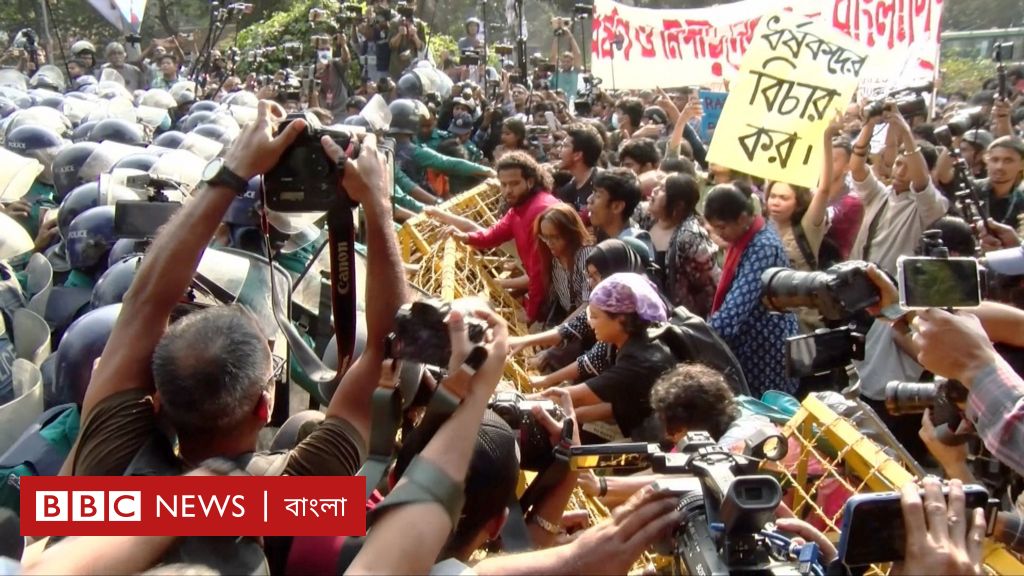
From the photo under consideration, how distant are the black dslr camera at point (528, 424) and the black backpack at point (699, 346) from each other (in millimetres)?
1086

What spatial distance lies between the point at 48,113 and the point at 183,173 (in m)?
4.61

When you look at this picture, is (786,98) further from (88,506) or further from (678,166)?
(88,506)

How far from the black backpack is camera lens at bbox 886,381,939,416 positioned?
1023mm

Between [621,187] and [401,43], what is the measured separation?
1062cm

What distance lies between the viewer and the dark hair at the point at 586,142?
6359mm

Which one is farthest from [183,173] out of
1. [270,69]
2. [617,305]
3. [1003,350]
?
[270,69]

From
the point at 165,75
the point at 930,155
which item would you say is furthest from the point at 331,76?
the point at 930,155

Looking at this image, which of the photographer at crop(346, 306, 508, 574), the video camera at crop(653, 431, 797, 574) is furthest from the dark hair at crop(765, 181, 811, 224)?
the photographer at crop(346, 306, 508, 574)

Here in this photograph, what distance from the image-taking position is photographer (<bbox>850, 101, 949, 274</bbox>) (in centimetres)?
521

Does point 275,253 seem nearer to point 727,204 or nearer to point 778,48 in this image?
point 727,204

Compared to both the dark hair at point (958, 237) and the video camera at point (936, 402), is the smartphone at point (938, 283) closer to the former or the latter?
the video camera at point (936, 402)

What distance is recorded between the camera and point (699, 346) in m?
3.57

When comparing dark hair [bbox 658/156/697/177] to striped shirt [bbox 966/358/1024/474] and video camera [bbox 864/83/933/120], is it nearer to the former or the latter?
video camera [bbox 864/83/933/120]

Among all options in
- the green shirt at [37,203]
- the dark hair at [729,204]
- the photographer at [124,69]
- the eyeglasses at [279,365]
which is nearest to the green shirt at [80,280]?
the green shirt at [37,203]
